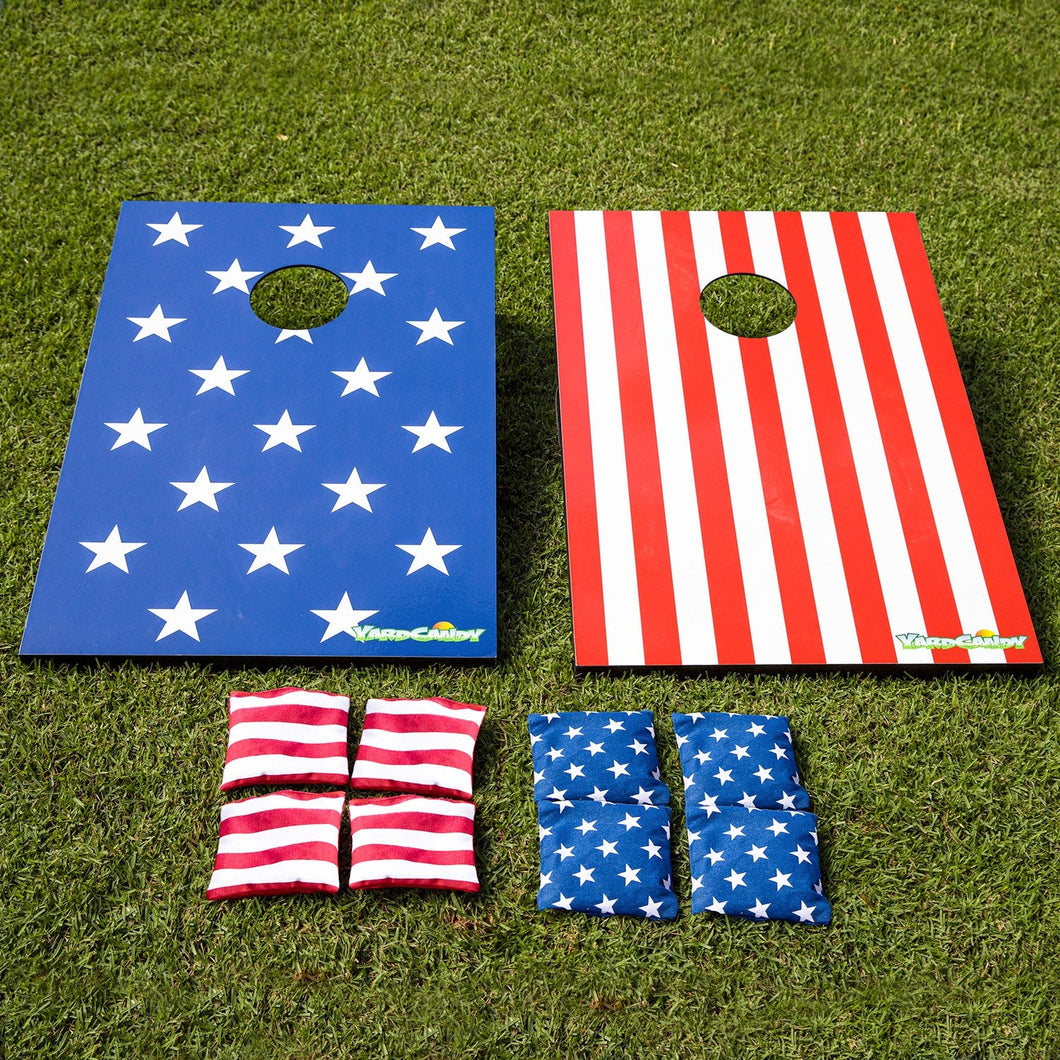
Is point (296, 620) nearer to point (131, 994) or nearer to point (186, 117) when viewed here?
point (131, 994)

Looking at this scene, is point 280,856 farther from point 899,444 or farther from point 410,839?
point 899,444

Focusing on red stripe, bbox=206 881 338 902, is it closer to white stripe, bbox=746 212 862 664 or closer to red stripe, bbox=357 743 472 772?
red stripe, bbox=357 743 472 772

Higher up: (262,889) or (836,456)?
(836,456)

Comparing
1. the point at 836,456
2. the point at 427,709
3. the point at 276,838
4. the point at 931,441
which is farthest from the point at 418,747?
the point at 931,441

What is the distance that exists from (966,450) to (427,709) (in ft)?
8.18

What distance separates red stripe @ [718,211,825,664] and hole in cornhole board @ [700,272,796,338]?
294 mm

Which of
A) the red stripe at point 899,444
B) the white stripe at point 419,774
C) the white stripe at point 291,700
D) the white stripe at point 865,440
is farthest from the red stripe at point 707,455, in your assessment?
the white stripe at point 291,700

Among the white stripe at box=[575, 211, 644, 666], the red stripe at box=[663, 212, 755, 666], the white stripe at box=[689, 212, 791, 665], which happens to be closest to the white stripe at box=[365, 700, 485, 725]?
the white stripe at box=[575, 211, 644, 666]

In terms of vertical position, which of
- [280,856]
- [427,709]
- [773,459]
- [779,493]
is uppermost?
[773,459]

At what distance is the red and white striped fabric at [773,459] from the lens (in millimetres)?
3727

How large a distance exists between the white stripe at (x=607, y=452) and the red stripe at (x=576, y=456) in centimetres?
3

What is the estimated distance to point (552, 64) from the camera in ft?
19.4

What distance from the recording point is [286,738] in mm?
3447

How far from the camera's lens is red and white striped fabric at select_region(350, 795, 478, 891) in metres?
3.20
